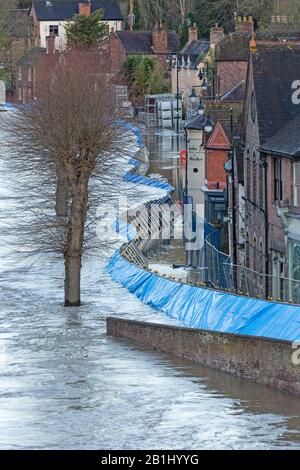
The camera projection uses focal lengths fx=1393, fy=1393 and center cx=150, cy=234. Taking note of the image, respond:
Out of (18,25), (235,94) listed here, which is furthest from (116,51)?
(235,94)

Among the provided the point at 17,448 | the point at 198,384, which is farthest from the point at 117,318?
the point at 17,448

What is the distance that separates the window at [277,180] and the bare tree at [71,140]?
845cm

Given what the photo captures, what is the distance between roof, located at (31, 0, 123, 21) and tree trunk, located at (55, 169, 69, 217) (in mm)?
108690

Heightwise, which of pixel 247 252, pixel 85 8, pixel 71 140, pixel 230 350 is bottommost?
pixel 230 350

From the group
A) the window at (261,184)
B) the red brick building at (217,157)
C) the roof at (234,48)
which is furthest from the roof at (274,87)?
the roof at (234,48)

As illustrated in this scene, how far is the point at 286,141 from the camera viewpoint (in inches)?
1651

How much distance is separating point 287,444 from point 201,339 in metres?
6.95

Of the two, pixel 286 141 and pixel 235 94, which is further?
pixel 235 94

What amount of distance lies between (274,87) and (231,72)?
73.1 feet

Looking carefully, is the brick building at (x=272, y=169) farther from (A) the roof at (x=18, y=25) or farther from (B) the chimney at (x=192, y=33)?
Answer: (A) the roof at (x=18, y=25)

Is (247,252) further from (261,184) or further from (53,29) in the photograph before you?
(53,29)

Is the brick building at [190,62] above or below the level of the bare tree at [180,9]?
below

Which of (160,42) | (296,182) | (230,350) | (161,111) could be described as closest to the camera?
(230,350)

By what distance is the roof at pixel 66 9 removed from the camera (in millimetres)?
170375
